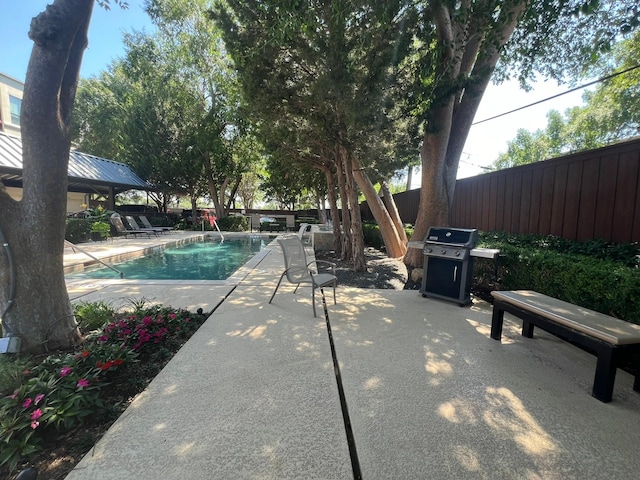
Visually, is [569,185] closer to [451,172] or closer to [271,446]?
[451,172]

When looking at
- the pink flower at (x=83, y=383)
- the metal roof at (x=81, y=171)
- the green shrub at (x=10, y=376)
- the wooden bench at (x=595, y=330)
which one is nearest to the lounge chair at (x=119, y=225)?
the metal roof at (x=81, y=171)

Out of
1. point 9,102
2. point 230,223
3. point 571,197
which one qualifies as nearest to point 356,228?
point 571,197

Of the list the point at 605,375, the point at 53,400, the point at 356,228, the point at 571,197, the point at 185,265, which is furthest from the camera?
the point at 185,265

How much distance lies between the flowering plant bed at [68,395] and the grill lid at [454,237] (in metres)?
3.74

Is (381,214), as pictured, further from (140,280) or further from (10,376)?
(10,376)

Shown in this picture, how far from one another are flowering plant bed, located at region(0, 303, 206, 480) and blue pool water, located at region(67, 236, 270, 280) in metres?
4.21

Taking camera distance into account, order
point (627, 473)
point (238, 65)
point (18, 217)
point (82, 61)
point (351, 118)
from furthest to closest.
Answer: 1. point (238, 65)
2. point (351, 118)
3. point (82, 61)
4. point (18, 217)
5. point (627, 473)

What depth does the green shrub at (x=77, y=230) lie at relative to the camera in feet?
31.6

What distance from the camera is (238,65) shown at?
5629mm

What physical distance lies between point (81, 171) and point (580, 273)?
629 inches

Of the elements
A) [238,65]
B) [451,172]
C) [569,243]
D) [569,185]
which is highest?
[238,65]

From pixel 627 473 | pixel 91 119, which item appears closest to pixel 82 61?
pixel 627 473

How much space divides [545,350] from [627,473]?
4.96 ft

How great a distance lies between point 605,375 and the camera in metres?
1.98
